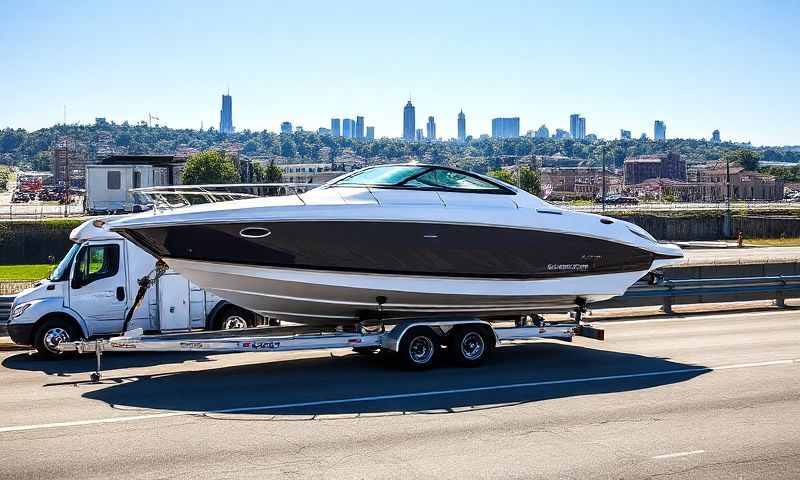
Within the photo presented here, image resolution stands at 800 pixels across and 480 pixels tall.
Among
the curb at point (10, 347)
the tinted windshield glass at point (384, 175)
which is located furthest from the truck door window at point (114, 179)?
the tinted windshield glass at point (384, 175)

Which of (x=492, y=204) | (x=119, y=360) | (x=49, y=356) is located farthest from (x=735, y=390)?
(x=49, y=356)

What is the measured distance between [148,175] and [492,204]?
56154mm

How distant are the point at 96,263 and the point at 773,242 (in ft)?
206

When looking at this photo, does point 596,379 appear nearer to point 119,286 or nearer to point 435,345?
point 435,345

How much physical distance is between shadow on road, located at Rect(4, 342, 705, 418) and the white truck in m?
0.67

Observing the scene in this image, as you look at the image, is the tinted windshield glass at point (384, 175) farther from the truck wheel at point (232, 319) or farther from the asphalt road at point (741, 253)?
the asphalt road at point (741, 253)

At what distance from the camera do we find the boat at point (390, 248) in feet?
45.0

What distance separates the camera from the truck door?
16.0m

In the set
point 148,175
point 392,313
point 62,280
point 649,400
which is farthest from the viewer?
point 148,175

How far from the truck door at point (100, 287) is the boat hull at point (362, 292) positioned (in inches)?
111

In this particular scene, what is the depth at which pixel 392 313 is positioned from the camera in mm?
14992

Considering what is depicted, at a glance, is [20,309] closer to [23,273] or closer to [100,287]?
[100,287]

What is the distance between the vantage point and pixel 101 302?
16.1 m

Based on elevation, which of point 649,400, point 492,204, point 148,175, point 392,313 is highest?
point 148,175
